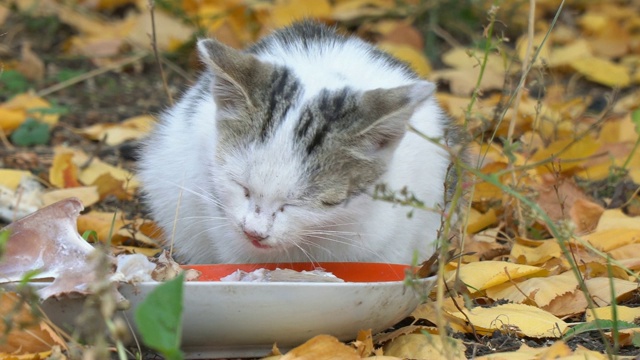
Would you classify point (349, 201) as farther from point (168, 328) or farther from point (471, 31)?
point (471, 31)

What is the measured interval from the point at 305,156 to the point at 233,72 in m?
0.30

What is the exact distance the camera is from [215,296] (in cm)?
208

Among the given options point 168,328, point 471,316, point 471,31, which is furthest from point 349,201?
point 471,31

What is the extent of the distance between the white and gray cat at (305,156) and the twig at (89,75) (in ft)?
6.69

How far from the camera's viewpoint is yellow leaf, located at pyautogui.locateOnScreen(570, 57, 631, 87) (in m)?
5.20

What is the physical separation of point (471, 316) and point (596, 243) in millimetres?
774

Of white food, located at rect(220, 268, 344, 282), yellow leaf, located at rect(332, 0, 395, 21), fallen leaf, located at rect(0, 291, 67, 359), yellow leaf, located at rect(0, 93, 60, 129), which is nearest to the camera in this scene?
fallen leaf, located at rect(0, 291, 67, 359)

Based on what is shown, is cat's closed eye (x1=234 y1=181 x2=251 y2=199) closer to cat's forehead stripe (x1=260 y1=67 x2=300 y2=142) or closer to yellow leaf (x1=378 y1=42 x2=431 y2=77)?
cat's forehead stripe (x1=260 y1=67 x2=300 y2=142)

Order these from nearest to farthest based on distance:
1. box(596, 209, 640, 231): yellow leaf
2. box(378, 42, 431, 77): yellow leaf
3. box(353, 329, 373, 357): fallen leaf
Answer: box(353, 329, 373, 357): fallen leaf < box(596, 209, 640, 231): yellow leaf < box(378, 42, 431, 77): yellow leaf

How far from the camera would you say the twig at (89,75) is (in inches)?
187

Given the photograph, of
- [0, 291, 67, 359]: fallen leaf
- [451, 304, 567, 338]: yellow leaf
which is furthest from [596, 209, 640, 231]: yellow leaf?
Answer: [0, 291, 67, 359]: fallen leaf

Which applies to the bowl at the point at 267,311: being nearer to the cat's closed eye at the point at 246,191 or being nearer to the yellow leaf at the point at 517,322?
the yellow leaf at the point at 517,322

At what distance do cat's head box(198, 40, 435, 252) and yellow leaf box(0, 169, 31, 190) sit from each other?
1.20 metres

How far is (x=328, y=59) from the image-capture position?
2.78 m
